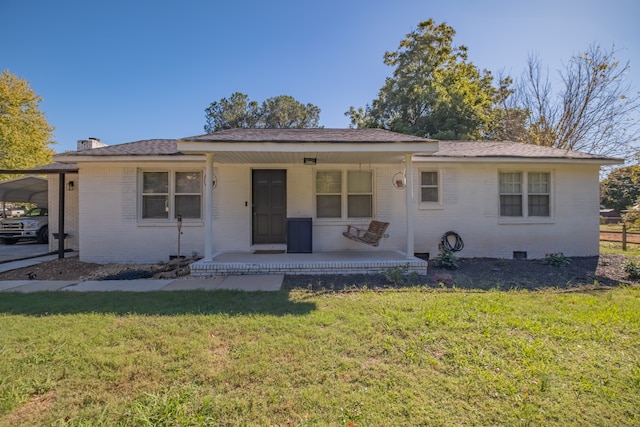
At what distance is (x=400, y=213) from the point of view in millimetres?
8242

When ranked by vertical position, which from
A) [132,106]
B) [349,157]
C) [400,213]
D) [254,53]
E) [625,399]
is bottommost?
[625,399]

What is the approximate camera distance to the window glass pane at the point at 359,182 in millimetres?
8203

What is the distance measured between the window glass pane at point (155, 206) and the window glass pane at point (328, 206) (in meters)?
4.24

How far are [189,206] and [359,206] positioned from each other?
4809 mm

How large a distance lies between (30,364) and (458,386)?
3.94 metres

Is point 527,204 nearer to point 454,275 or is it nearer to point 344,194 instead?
point 454,275

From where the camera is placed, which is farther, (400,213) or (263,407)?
(400,213)

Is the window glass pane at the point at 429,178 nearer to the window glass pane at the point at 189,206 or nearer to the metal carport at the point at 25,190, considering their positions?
the window glass pane at the point at 189,206

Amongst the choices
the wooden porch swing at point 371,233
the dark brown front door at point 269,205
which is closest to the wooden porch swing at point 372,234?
the wooden porch swing at point 371,233

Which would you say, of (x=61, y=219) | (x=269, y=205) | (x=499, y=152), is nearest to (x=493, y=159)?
(x=499, y=152)

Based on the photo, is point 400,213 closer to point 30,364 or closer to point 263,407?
point 263,407

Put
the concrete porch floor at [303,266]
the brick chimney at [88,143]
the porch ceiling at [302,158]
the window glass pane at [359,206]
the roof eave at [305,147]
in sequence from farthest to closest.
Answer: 1. the brick chimney at [88,143]
2. the window glass pane at [359,206]
3. the porch ceiling at [302,158]
4. the concrete porch floor at [303,266]
5. the roof eave at [305,147]

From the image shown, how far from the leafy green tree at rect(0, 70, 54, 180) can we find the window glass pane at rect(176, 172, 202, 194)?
807 inches

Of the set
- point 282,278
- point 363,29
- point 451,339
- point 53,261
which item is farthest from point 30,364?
point 363,29
